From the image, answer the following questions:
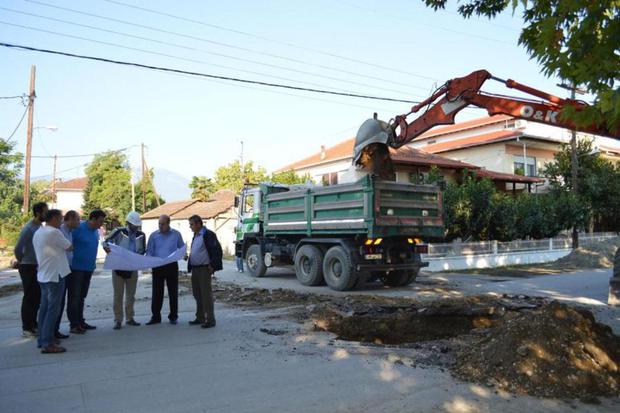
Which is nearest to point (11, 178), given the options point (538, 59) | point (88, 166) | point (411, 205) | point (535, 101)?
point (88, 166)

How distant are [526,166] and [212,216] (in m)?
21.6

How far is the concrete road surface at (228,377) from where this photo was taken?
14.6 ft

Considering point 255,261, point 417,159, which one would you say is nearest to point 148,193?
point 417,159

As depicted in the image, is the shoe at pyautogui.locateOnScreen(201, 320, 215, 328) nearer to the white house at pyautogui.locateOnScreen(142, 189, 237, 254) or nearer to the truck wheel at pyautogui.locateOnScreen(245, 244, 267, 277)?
the truck wheel at pyautogui.locateOnScreen(245, 244, 267, 277)

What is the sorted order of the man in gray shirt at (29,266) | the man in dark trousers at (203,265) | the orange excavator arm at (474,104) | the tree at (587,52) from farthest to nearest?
the orange excavator arm at (474,104) → the man in dark trousers at (203,265) → the man in gray shirt at (29,266) → the tree at (587,52)

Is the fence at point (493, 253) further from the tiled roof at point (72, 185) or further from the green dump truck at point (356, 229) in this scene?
the tiled roof at point (72, 185)

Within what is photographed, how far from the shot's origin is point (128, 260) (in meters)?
7.77

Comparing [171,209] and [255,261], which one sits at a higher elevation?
[171,209]

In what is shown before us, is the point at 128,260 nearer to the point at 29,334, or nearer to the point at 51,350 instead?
the point at 29,334

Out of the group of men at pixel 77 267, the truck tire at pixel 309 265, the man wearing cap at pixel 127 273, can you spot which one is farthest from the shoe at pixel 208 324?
the truck tire at pixel 309 265

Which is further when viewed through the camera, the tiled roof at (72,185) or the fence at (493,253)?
the tiled roof at (72,185)

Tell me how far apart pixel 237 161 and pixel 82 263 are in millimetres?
43881

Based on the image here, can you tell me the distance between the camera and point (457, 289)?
1316 cm

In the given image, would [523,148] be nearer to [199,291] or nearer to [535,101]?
[535,101]
